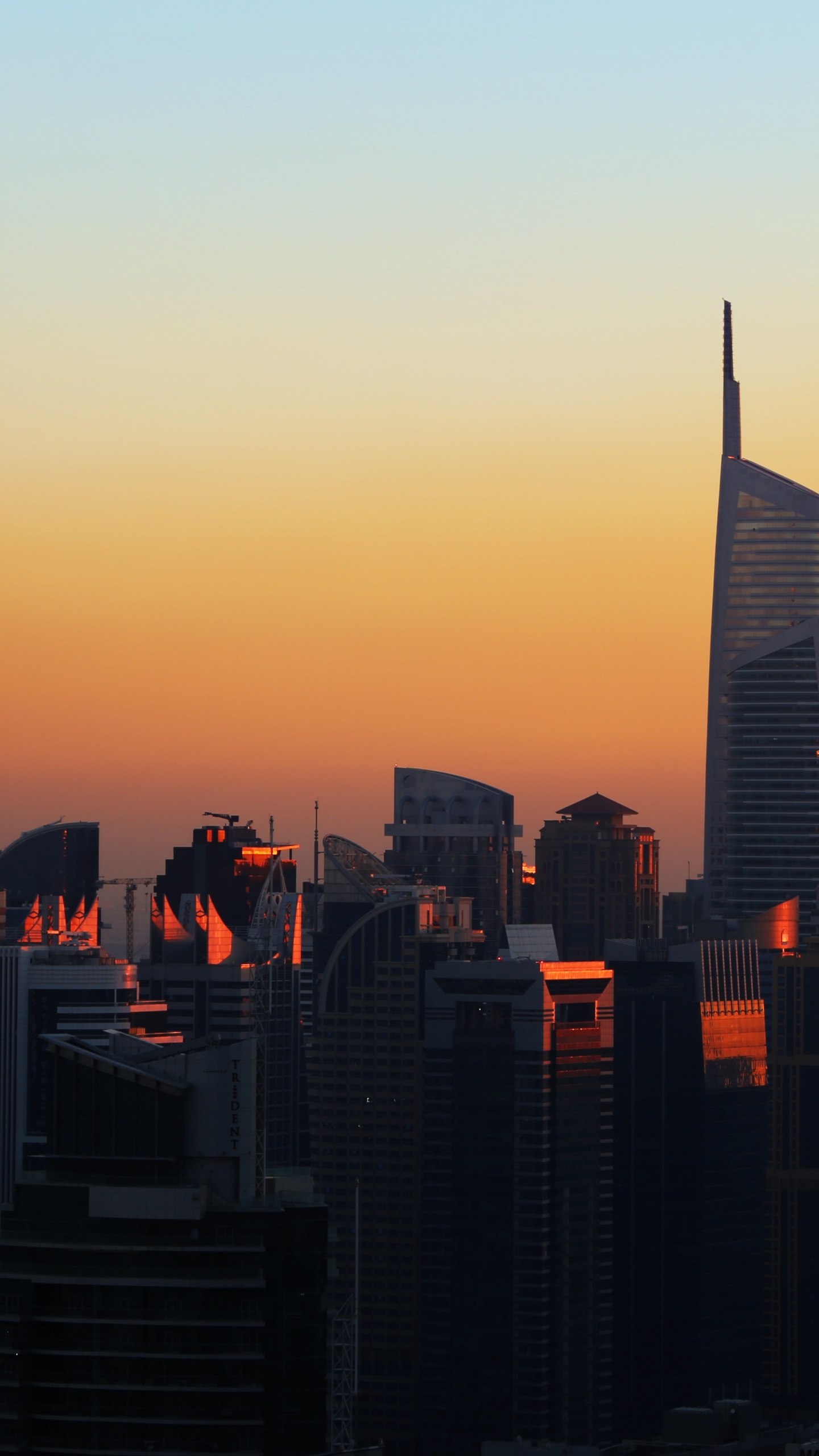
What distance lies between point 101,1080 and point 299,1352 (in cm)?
1532

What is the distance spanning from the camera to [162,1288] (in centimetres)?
12112

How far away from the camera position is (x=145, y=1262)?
121m

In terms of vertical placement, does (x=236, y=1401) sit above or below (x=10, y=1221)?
below

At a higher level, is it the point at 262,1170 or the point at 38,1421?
the point at 262,1170

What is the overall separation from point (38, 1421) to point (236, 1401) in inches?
355

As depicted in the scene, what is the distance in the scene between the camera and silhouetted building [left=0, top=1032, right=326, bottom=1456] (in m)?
121

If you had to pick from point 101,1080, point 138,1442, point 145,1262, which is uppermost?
point 101,1080

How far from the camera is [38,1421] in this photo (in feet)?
400

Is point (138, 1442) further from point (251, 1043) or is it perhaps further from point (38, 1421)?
point (251, 1043)

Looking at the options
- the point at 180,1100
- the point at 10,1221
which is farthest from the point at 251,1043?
the point at 10,1221

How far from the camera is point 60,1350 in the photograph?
4788 inches

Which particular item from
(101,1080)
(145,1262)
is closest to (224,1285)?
(145,1262)

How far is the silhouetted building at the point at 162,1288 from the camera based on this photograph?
120875mm

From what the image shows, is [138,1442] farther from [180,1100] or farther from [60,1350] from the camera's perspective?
[180,1100]
